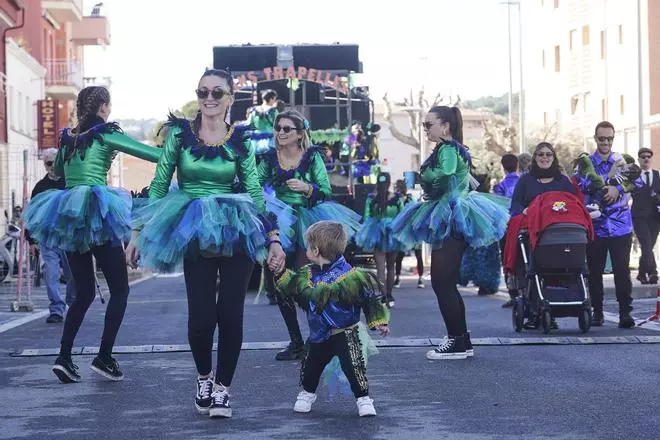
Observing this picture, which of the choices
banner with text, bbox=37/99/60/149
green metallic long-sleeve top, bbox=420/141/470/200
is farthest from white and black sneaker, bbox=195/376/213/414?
banner with text, bbox=37/99/60/149

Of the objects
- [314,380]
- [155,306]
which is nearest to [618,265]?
[314,380]

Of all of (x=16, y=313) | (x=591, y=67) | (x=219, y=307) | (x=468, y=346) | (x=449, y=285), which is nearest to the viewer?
(x=219, y=307)

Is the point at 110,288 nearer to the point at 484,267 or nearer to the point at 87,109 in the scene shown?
the point at 87,109

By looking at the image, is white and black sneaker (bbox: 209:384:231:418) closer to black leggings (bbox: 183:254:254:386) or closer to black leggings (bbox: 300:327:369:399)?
black leggings (bbox: 183:254:254:386)

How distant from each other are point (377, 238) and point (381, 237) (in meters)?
0.05

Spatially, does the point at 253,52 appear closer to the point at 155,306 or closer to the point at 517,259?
the point at 155,306

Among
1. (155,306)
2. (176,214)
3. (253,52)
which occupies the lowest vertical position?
(155,306)

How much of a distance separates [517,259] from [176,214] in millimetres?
6000

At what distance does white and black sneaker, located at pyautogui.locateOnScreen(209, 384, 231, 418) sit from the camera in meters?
7.70

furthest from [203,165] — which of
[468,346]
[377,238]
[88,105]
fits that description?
[377,238]

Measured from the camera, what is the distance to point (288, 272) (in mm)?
8039

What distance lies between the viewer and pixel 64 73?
57.8m

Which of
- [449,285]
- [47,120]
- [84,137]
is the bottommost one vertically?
[449,285]

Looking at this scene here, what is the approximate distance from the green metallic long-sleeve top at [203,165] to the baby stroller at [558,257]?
4.77m
